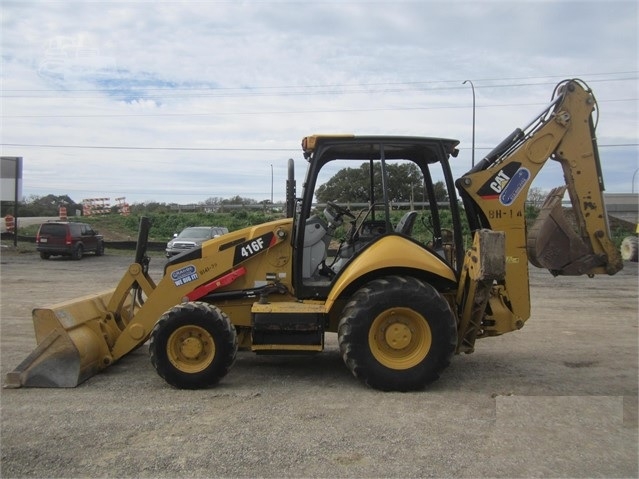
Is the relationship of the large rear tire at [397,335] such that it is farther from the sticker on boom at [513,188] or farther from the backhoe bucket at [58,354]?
the backhoe bucket at [58,354]

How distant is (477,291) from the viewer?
5.75 metres

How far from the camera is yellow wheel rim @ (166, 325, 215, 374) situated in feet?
18.6

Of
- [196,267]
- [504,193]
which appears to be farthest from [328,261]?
[504,193]

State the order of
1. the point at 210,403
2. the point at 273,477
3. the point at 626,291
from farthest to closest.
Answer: the point at 626,291 < the point at 210,403 < the point at 273,477

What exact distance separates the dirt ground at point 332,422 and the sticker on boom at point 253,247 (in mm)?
1283

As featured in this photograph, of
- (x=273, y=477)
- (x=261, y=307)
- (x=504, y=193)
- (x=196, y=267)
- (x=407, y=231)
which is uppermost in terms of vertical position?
(x=504, y=193)

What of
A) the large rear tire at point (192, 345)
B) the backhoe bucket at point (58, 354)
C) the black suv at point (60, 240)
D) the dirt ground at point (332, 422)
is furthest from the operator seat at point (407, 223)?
the black suv at point (60, 240)

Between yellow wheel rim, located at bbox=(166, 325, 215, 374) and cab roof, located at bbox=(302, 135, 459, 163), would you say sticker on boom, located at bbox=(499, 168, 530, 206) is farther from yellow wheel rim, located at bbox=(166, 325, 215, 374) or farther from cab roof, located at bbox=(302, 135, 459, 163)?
yellow wheel rim, located at bbox=(166, 325, 215, 374)

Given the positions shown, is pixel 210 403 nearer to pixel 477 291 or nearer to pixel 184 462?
pixel 184 462

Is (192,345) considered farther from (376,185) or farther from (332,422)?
(376,185)

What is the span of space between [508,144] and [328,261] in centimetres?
237

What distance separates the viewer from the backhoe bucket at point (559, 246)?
6172 mm

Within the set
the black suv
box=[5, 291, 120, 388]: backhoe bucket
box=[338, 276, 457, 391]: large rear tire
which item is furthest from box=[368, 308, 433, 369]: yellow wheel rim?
the black suv

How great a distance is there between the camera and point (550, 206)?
6.25 metres
